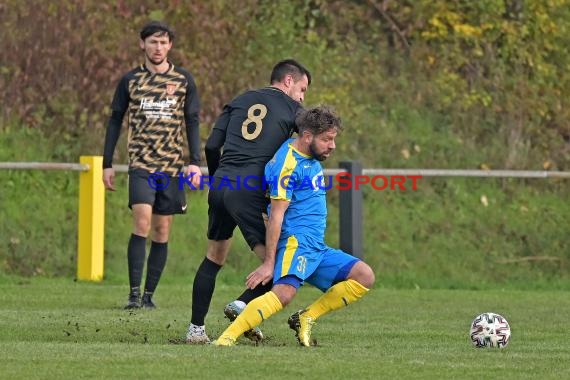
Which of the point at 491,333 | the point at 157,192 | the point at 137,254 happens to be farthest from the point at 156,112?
the point at 491,333

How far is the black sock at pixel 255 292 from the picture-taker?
920 cm

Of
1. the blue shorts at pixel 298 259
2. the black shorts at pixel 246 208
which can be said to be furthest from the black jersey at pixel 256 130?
the blue shorts at pixel 298 259

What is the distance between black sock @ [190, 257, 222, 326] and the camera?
8.95m

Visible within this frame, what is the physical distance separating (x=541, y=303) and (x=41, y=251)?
549 centimetres

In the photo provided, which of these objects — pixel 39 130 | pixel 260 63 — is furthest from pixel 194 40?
pixel 39 130

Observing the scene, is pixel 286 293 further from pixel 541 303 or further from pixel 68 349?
pixel 541 303

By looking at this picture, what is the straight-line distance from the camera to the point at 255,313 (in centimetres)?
851

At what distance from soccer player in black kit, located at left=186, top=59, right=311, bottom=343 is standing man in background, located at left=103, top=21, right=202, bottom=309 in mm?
2560

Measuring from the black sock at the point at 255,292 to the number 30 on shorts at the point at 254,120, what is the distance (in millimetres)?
913

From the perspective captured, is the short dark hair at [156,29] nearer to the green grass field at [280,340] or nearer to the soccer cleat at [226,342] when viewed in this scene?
the green grass field at [280,340]

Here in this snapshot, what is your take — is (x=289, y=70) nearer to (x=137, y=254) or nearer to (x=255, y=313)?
(x=255, y=313)

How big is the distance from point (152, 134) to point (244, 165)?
9.52 ft

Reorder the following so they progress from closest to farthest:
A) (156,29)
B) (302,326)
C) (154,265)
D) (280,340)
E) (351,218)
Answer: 1. (302,326)
2. (280,340)
3. (156,29)
4. (154,265)
5. (351,218)

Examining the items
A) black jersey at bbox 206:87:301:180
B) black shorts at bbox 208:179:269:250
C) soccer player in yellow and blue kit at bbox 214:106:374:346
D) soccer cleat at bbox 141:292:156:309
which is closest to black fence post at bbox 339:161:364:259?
soccer cleat at bbox 141:292:156:309
